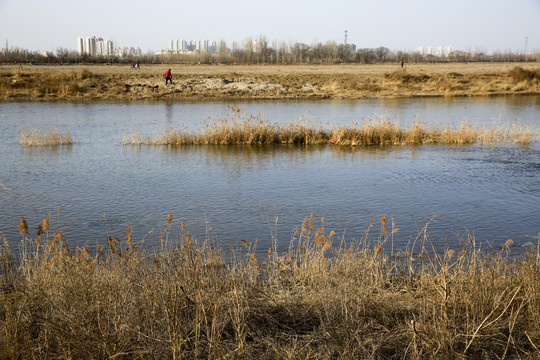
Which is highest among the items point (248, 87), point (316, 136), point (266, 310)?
point (248, 87)

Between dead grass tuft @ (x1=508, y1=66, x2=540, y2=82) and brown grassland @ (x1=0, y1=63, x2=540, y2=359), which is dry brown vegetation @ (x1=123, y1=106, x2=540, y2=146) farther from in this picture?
dead grass tuft @ (x1=508, y1=66, x2=540, y2=82)

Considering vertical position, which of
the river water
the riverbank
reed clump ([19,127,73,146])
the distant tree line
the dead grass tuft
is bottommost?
the river water

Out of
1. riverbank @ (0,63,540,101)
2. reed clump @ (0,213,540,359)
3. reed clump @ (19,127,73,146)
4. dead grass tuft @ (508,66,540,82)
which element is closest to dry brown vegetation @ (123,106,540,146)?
reed clump @ (19,127,73,146)

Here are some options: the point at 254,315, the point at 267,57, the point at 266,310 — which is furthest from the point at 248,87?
the point at 267,57

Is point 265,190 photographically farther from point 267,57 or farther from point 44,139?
point 267,57

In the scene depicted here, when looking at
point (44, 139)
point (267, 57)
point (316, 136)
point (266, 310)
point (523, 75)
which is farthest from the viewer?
point (267, 57)

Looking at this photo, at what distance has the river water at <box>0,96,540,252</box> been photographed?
1048cm

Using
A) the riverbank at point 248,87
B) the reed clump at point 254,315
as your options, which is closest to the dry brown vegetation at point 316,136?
the reed clump at point 254,315

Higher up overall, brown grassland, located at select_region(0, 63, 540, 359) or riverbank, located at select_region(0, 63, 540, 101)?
riverbank, located at select_region(0, 63, 540, 101)

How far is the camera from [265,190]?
14.0 m

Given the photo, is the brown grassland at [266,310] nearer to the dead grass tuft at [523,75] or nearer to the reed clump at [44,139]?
the reed clump at [44,139]

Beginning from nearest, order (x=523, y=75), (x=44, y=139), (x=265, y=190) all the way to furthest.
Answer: (x=265, y=190), (x=44, y=139), (x=523, y=75)

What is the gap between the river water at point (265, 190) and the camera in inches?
413

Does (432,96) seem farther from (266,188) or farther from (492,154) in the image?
(266,188)
